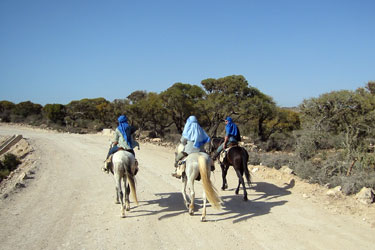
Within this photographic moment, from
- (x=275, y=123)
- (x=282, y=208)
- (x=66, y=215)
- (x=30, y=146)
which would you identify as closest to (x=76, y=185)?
(x=66, y=215)

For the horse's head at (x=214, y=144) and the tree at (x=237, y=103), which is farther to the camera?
the tree at (x=237, y=103)

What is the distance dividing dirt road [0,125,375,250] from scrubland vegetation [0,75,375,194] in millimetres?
2384

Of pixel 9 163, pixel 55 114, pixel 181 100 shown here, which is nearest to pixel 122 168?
pixel 9 163

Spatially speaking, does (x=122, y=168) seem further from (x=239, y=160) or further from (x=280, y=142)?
(x=280, y=142)

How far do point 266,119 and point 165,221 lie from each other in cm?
2285

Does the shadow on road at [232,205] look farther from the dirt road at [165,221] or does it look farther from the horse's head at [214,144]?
the horse's head at [214,144]

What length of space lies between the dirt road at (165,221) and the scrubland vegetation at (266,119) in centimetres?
238

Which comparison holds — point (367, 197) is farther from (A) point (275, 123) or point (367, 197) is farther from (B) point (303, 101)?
(A) point (275, 123)

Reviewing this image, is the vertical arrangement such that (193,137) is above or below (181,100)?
below

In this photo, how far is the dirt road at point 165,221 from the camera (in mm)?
5625

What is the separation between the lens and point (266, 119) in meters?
27.9

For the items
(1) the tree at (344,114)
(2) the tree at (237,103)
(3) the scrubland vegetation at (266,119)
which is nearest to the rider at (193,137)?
(3) the scrubland vegetation at (266,119)

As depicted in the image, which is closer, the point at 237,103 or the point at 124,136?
the point at 124,136

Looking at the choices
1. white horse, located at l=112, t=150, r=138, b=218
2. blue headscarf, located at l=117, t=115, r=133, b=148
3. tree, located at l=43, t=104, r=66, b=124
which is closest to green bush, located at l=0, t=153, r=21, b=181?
blue headscarf, located at l=117, t=115, r=133, b=148
